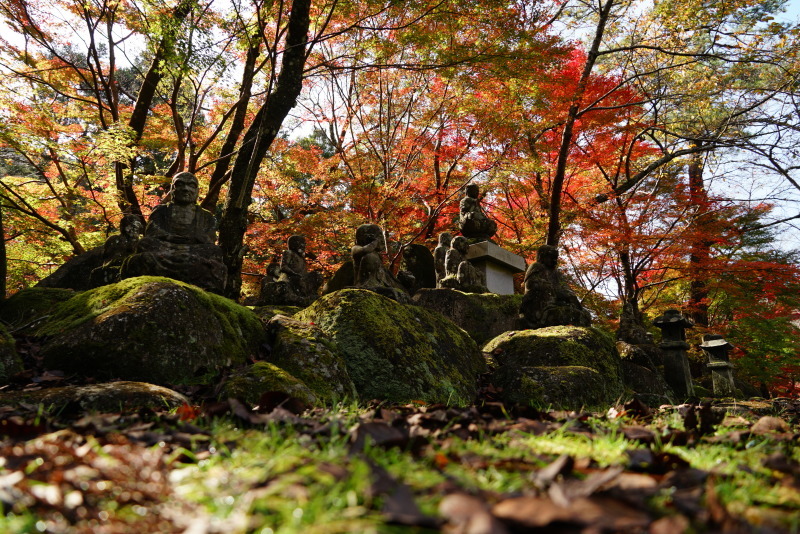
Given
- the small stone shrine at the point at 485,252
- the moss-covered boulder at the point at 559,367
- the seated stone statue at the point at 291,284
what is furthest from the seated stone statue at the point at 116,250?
the small stone shrine at the point at 485,252

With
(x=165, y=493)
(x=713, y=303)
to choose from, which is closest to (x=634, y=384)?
(x=165, y=493)

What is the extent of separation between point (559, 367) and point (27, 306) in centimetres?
582

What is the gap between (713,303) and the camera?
18.5 meters

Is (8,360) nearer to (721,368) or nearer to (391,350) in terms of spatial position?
(391,350)

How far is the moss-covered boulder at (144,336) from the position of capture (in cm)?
351

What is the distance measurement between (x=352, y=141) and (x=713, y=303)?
1488 centimetres

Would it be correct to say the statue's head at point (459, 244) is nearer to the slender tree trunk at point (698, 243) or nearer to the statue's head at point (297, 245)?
the statue's head at point (297, 245)

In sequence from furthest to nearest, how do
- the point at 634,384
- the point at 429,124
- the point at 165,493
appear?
the point at 429,124 → the point at 634,384 → the point at 165,493

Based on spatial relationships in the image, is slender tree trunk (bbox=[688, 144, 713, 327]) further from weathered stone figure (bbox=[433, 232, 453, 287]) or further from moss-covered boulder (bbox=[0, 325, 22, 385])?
moss-covered boulder (bbox=[0, 325, 22, 385])

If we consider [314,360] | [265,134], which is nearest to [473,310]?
[265,134]

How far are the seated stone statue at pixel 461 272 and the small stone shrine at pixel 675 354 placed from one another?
12.8 ft

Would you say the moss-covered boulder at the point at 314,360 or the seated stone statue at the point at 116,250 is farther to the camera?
the seated stone statue at the point at 116,250

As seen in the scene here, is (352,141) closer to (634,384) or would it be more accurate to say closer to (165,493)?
(634,384)

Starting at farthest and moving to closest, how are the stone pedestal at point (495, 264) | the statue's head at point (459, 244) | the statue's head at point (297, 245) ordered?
the stone pedestal at point (495, 264) < the statue's head at point (459, 244) < the statue's head at point (297, 245)
